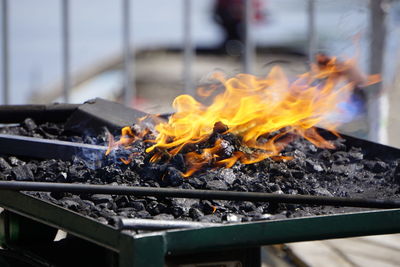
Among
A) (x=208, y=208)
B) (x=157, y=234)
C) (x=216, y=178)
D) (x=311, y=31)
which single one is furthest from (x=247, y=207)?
(x=311, y=31)

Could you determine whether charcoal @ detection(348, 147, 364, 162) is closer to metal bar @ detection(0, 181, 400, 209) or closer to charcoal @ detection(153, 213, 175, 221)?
metal bar @ detection(0, 181, 400, 209)

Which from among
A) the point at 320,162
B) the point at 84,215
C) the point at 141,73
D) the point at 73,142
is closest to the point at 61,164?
the point at 73,142

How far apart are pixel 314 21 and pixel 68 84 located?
5.93ft

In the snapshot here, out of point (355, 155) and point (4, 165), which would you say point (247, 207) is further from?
point (4, 165)

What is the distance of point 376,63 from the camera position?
482 centimetres

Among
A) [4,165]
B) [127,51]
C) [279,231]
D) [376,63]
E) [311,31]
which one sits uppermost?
[311,31]

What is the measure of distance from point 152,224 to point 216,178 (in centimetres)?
58

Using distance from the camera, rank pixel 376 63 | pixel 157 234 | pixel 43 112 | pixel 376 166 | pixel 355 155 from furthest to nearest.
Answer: pixel 376 63 → pixel 43 112 → pixel 355 155 → pixel 376 166 → pixel 157 234

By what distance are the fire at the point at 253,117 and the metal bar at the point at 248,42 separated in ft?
7.45

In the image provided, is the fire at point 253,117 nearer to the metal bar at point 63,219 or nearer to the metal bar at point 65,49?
the metal bar at point 63,219

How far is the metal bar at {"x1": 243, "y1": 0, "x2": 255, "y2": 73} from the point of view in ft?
17.8

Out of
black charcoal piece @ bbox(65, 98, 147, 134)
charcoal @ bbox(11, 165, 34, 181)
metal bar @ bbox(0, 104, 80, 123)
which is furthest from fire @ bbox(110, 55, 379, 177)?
metal bar @ bbox(0, 104, 80, 123)

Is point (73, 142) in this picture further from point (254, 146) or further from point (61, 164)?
point (254, 146)

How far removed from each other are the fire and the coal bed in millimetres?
36
